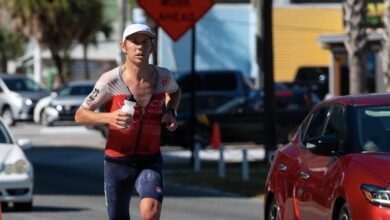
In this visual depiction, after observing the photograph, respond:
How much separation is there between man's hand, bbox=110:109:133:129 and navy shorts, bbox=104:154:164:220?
47 cm

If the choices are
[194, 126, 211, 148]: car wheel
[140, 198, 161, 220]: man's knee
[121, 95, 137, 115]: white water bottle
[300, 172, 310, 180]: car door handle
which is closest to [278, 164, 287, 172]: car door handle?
[300, 172, 310, 180]: car door handle

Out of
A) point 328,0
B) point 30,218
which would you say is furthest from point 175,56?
point 30,218

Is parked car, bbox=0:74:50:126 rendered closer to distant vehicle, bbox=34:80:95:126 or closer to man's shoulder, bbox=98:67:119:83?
distant vehicle, bbox=34:80:95:126

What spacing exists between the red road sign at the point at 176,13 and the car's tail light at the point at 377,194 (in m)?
15.3

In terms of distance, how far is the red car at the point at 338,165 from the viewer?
9047 mm

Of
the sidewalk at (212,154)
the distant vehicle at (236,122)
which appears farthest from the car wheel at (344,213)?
the distant vehicle at (236,122)

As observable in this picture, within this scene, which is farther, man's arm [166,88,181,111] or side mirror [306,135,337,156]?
side mirror [306,135,337,156]

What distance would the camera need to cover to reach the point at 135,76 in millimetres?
9062

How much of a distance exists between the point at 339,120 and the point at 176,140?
68.0 feet

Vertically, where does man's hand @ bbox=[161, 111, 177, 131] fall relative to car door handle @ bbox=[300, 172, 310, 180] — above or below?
above

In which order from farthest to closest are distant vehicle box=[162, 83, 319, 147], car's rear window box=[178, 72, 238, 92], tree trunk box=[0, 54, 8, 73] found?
tree trunk box=[0, 54, 8, 73]
car's rear window box=[178, 72, 238, 92]
distant vehicle box=[162, 83, 319, 147]

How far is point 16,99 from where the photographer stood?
43.2 m

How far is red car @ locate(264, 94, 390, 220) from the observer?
905 centimetres

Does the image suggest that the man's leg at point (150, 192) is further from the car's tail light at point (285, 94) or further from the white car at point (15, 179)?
the car's tail light at point (285, 94)
